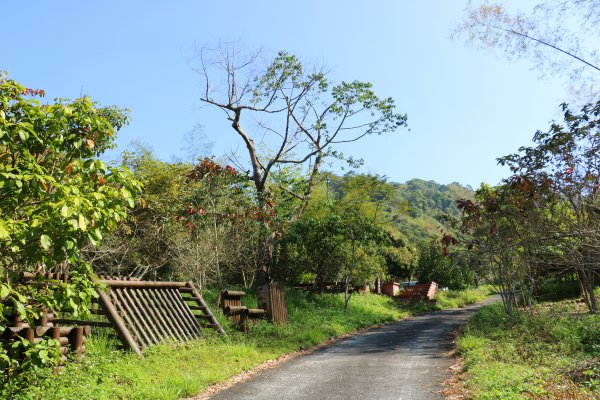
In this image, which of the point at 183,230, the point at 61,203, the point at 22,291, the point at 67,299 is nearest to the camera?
the point at 61,203

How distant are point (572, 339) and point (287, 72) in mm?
12387

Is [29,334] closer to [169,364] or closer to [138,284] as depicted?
[169,364]

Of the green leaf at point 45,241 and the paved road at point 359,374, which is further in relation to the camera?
the paved road at point 359,374

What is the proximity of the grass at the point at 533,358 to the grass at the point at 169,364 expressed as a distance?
11.9 ft

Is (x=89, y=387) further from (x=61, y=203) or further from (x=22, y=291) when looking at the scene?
(x=61, y=203)

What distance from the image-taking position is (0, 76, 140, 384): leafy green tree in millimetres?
4578

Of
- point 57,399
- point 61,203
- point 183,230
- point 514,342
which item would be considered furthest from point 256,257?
point 61,203

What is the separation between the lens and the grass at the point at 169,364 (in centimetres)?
597

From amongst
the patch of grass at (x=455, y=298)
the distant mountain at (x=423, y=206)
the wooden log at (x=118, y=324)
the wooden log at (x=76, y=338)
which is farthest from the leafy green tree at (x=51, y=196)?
the patch of grass at (x=455, y=298)

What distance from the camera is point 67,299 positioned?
200 inches

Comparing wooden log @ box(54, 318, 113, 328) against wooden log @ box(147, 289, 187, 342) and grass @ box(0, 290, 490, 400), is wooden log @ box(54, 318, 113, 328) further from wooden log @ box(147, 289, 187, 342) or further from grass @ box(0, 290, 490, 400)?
wooden log @ box(147, 289, 187, 342)

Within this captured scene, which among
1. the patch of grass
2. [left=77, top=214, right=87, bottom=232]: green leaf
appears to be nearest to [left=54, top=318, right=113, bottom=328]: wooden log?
[left=77, top=214, right=87, bottom=232]: green leaf

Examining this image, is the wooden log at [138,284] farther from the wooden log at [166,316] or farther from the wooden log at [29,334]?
the wooden log at [29,334]

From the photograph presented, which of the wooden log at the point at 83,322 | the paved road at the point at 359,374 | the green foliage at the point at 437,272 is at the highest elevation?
the green foliage at the point at 437,272
